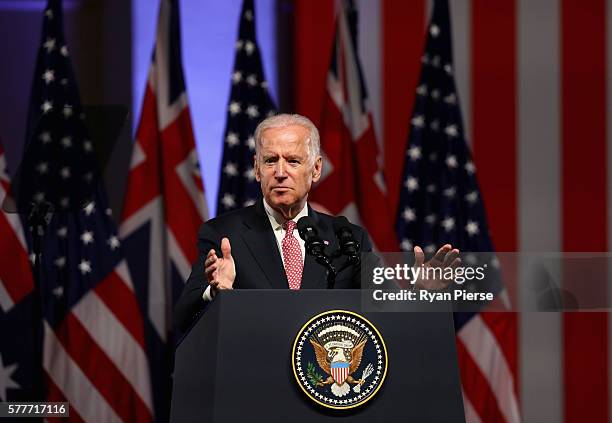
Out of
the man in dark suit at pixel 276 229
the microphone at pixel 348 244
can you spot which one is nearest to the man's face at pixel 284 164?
the man in dark suit at pixel 276 229

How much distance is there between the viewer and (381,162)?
601 cm

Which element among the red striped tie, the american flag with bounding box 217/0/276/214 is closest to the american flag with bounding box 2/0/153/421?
the american flag with bounding box 217/0/276/214

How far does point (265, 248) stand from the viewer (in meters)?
2.97

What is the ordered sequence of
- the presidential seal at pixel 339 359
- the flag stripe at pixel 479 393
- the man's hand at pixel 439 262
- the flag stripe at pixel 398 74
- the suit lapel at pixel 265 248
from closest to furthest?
the presidential seal at pixel 339 359
the man's hand at pixel 439 262
the suit lapel at pixel 265 248
the flag stripe at pixel 479 393
the flag stripe at pixel 398 74

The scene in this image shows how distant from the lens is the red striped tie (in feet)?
9.74

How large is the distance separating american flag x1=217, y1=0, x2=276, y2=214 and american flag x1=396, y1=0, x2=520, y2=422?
891mm

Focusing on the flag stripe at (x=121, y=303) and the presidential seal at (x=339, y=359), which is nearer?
the presidential seal at (x=339, y=359)

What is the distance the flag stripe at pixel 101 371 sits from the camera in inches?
209

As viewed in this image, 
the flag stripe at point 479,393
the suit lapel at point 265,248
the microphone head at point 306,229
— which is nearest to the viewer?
the microphone head at point 306,229

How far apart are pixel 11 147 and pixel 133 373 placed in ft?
5.38

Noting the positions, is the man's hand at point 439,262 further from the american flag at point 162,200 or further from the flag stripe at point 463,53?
the flag stripe at point 463,53

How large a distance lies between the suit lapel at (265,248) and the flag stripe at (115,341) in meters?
2.47

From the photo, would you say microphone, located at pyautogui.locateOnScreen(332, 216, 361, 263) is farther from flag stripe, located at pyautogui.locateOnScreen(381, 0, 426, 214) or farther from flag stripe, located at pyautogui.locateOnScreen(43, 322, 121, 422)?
flag stripe, located at pyautogui.locateOnScreen(381, 0, 426, 214)

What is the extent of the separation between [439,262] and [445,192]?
3229 mm
